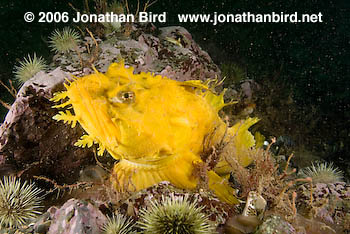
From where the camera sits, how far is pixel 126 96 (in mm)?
2703

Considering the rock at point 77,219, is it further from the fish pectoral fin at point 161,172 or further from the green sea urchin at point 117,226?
the fish pectoral fin at point 161,172

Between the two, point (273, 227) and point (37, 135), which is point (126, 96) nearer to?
point (37, 135)

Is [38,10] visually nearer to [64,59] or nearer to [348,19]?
[64,59]

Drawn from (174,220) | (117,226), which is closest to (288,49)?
(174,220)

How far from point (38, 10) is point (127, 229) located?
11422 millimetres

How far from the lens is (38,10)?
1026cm

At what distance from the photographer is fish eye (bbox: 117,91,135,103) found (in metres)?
2.66

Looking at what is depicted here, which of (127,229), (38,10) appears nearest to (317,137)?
(127,229)

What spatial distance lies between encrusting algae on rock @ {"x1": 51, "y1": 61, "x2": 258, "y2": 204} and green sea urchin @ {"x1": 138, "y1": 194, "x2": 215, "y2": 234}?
0.71m

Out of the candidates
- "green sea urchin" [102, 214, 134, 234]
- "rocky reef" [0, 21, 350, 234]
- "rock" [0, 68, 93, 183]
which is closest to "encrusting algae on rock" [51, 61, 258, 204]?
"rocky reef" [0, 21, 350, 234]

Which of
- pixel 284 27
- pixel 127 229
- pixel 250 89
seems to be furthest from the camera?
pixel 284 27

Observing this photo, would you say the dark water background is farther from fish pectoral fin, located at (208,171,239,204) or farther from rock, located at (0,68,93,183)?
rock, located at (0,68,93,183)

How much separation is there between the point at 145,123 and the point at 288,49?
32.4ft

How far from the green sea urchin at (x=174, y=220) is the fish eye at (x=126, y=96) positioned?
1198 millimetres
